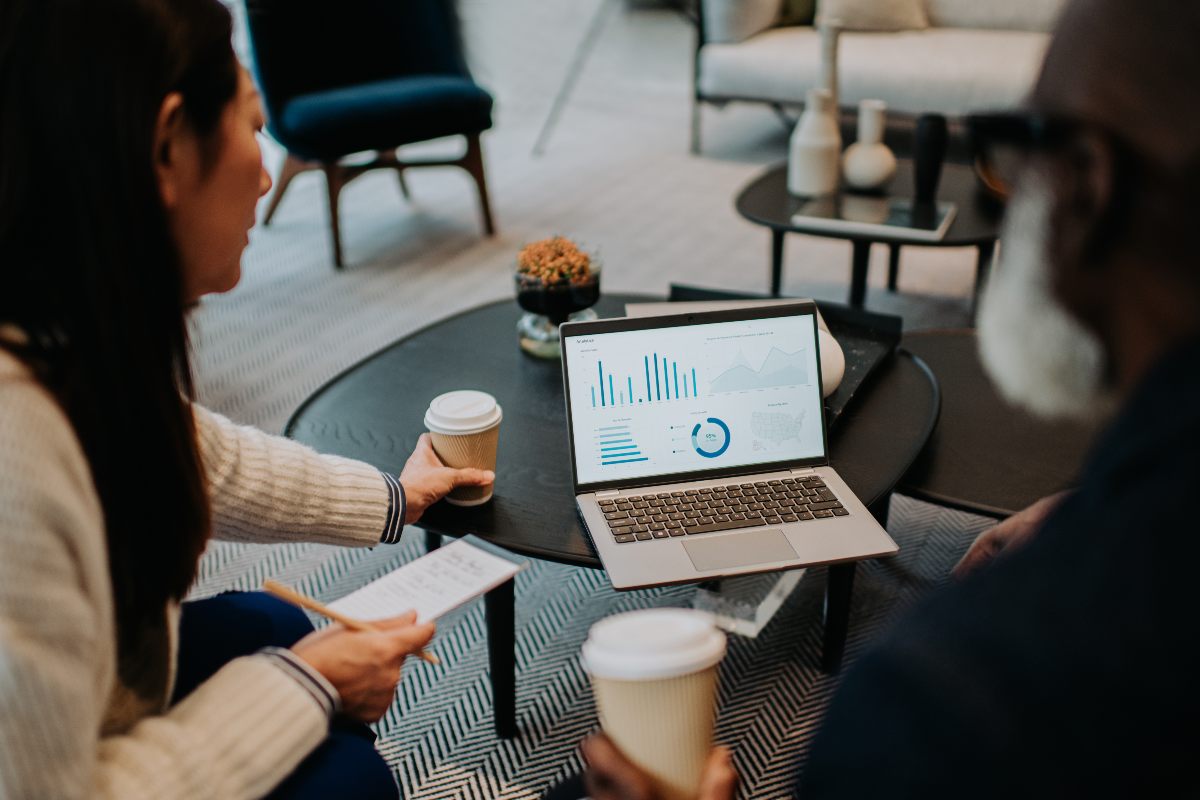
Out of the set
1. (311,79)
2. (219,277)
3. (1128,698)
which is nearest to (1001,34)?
(311,79)

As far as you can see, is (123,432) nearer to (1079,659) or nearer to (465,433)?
(465,433)

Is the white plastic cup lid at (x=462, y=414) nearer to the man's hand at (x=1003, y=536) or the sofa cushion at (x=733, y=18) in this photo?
the man's hand at (x=1003, y=536)

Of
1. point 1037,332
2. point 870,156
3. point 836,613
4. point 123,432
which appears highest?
point 1037,332

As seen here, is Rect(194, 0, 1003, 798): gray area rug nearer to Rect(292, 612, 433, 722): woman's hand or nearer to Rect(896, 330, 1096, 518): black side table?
Rect(896, 330, 1096, 518): black side table

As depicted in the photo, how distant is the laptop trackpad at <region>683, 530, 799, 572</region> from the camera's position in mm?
1223

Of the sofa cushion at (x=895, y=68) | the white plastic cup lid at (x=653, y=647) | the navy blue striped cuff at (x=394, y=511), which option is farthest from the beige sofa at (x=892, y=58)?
the white plastic cup lid at (x=653, y=647)

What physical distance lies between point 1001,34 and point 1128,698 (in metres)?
4.16

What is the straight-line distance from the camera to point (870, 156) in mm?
2691

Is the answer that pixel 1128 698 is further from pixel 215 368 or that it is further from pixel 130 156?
pixel 215 368

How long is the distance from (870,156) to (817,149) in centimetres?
15

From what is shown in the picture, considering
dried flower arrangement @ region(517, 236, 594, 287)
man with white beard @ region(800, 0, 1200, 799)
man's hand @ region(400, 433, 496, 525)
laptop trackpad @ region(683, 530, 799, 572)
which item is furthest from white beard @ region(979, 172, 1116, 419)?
dried flower arrangement @ region(517, 236, 594, 287)

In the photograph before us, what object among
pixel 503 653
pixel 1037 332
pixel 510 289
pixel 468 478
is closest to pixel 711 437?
pixel 468 478

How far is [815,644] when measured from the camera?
171 cm

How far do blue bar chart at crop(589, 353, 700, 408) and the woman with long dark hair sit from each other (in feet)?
1.49
